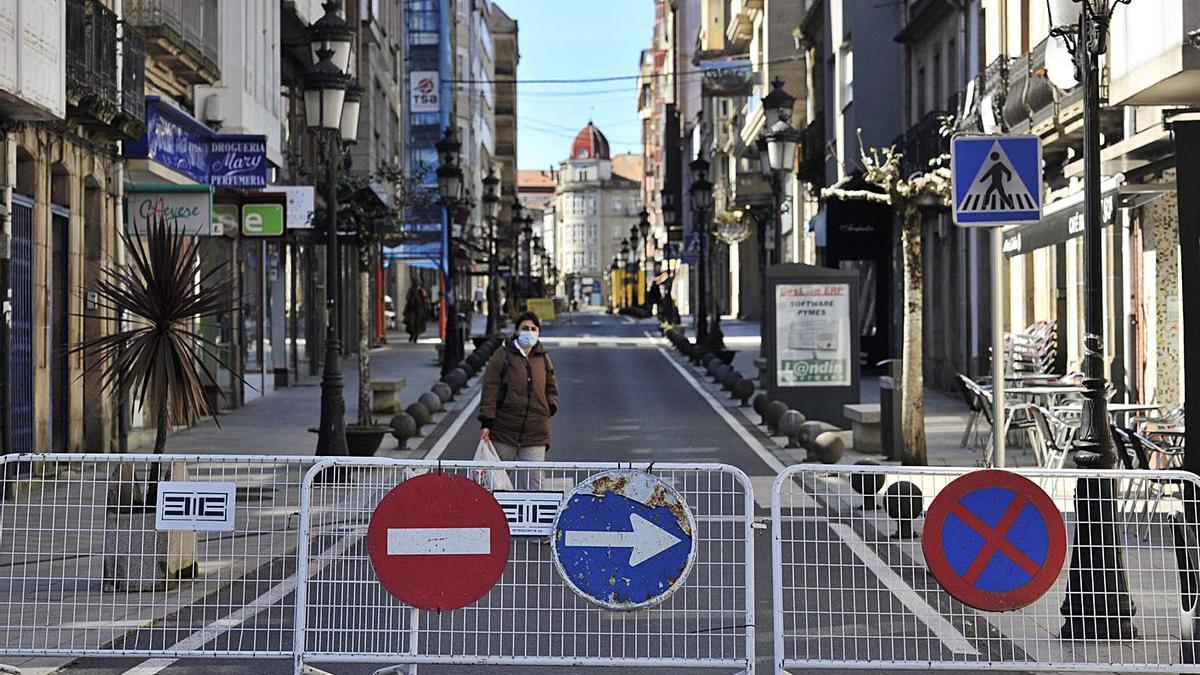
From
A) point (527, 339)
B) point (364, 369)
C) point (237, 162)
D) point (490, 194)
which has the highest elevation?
point (490, 194)

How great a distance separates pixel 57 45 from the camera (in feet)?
56.9

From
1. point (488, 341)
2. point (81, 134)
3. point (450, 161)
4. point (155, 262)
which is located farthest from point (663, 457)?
point (488, 341)

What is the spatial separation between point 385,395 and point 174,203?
5698 mm

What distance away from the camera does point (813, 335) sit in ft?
79.6

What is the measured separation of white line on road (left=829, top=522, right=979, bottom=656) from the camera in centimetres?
818

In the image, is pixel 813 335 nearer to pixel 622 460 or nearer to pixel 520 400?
pixel 622 460

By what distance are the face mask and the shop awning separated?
19.2 ft

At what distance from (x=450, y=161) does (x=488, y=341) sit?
891cm

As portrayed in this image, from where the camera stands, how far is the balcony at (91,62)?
60.5 ft

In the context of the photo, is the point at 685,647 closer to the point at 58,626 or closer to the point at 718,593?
the point at 718,593

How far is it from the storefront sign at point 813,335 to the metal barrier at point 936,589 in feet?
50.0

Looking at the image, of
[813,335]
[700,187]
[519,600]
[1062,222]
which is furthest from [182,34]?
[700,187]

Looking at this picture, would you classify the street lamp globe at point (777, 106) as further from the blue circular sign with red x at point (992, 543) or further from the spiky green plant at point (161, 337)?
the blue circular sign with red x at point (992, 543)

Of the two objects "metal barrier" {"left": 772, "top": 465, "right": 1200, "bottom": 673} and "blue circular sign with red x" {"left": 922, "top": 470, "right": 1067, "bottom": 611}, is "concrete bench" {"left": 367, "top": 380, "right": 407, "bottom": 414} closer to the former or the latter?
"metal barrier" {"left": 772, "top": 465, "right": 1200, "bottom": 673}
